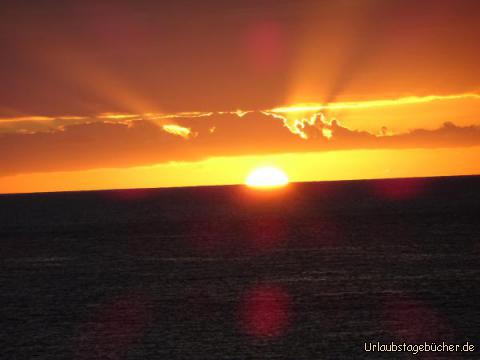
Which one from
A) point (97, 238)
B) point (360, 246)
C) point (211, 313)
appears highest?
point (97, 238)

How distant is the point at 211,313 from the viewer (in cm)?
4162

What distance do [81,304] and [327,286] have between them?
51.1ft

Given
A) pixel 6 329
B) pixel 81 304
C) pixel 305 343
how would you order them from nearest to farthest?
pixel 305 343 < pixel 6 329 < pixel 81 304

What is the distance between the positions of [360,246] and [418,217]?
53249mm

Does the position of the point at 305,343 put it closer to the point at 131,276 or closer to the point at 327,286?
the point at 327,286

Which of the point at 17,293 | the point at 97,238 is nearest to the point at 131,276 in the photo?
the point at 17,293

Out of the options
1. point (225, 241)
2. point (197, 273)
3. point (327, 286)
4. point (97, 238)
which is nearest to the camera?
point (327, 286)

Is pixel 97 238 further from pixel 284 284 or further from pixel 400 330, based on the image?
pixel 400 330

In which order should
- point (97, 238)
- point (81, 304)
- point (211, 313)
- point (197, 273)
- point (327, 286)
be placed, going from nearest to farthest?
point (211, 313), point (81, 304), point (327, 286), point (197, 273), point (97, 238)

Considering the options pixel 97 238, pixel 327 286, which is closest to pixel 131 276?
pixel 327 286

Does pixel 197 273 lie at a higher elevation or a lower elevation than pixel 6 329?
higher

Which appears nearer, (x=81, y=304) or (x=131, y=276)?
(x=81, y=304)

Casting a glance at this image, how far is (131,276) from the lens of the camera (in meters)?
60.4

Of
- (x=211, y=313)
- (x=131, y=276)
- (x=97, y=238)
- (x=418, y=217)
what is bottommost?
(x=211, y=313)
